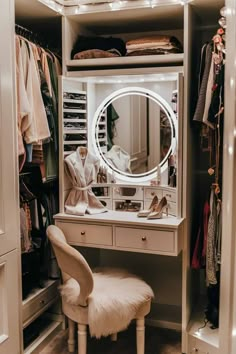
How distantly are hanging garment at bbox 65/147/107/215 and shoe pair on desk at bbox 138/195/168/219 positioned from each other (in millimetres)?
299

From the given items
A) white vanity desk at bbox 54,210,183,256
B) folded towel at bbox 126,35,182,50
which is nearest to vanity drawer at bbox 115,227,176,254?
white vanity desk at bbox 54,210,183,256

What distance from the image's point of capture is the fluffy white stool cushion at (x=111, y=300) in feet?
7.16

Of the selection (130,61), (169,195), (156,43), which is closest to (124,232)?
(169,195)

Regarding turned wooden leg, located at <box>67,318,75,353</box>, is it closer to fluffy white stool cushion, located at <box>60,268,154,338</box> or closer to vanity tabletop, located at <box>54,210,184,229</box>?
fluffy white stool cushion, located at <box>60,268,154,338</box>

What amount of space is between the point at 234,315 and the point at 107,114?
4.97ft

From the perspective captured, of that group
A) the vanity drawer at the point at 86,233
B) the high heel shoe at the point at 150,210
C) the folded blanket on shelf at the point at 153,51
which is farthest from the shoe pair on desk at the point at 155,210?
the folded blanket on shelf at the point at 153,51

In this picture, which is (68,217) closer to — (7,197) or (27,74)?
(7,197)

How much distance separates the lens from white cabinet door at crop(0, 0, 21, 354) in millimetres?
1987

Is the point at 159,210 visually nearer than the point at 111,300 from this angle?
No

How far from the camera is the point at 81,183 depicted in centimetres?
264

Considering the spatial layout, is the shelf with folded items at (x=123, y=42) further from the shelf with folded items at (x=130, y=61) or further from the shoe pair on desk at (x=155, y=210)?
the shoe pair on desk at (x=155, y=210)

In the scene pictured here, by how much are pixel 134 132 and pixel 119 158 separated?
21 cm

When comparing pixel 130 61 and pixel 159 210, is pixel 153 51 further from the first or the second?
pixel 159 210

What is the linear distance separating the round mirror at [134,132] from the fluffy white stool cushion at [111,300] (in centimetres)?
75
